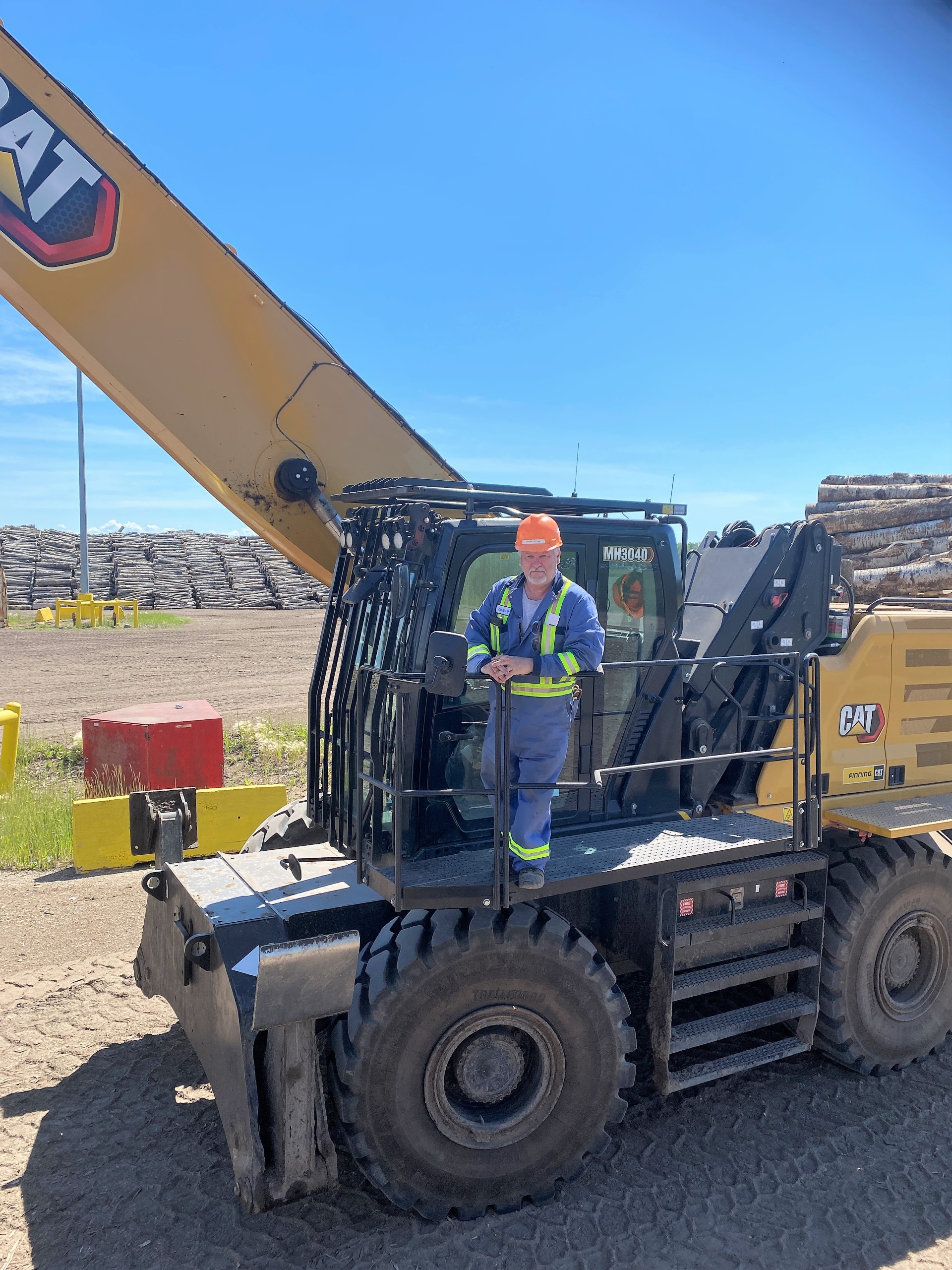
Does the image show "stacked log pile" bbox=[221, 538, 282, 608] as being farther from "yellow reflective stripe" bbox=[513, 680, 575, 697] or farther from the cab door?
"yellow reflective stripe" bbox=[513, 680, 575, 697]

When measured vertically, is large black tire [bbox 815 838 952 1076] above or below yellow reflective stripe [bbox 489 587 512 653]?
below

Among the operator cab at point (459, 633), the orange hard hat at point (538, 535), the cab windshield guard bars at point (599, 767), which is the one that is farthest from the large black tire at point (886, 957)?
the orange hard hat at point (538, 535)

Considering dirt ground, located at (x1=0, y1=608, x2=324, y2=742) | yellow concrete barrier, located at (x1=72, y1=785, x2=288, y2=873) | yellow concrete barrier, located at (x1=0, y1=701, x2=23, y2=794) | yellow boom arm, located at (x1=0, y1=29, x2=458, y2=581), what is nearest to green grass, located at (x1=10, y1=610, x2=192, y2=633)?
dirt ground, located at (x1=0, y1=608, x2=324, y2=742)

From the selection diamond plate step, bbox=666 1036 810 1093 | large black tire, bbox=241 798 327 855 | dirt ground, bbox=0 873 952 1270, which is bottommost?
dirt ground, bbox=0 873 952 1270

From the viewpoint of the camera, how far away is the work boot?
3578 mm

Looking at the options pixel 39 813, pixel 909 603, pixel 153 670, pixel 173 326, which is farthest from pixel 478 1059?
pixel 153 670

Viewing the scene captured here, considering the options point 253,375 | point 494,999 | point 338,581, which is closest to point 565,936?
point 494,999

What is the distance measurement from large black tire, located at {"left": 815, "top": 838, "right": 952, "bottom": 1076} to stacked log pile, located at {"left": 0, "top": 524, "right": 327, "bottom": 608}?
32.6 metres

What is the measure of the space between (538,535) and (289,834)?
2.70 m

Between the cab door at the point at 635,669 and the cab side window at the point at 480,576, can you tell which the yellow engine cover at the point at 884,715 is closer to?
the cab door at the point at 635,669

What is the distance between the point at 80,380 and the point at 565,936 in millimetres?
24768

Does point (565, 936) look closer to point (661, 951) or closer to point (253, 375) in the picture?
point (661, 951)

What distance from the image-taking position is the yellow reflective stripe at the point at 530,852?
144 inches

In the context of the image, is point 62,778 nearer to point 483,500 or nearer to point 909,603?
point 483,500
